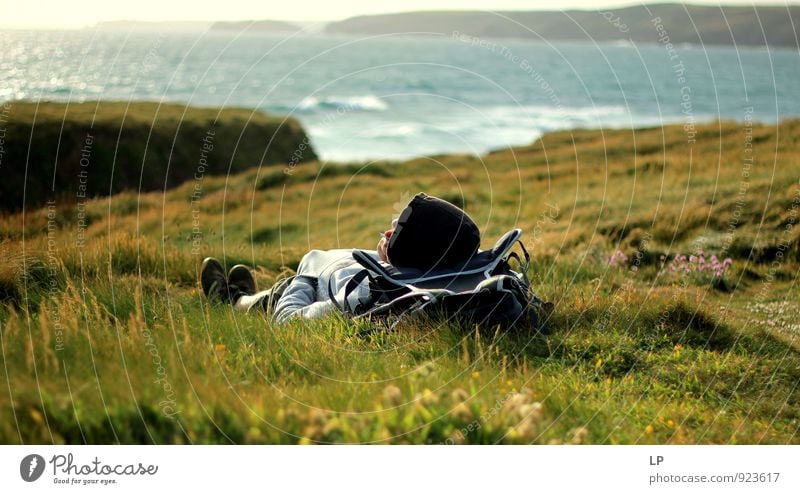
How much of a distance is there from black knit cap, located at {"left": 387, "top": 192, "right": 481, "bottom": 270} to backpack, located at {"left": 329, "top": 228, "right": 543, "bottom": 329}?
76 mm

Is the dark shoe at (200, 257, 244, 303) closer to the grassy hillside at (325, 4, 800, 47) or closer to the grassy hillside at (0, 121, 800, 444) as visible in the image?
the grassy hillside at (0, 121, 800, 444)

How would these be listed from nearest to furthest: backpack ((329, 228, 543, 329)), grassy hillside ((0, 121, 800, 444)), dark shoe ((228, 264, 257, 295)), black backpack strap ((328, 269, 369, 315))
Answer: grassy hillside ((0, 121, 800, 444)), backpack ((329, 228, 543, 329)), black backpack strap ((328, 269, 369, 315)), dark shoe ((228, 264, 257, 295))

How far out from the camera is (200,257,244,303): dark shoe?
243 inches

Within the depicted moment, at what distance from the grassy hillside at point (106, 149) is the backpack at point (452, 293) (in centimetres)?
1093

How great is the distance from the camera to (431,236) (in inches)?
197

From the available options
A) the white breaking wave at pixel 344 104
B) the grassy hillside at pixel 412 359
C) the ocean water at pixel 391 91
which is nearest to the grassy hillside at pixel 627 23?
the ocean water at pixel 391 91

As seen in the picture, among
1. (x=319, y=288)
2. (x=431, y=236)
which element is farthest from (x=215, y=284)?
(x=431, y=236)

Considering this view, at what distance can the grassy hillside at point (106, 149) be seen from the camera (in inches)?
813

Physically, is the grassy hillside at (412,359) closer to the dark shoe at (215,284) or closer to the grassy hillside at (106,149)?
the dark shoe at (215,284)

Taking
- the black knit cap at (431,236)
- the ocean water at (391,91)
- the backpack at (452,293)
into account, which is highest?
the black knit cap at (431,236)

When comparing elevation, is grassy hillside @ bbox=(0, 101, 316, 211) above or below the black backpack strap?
below

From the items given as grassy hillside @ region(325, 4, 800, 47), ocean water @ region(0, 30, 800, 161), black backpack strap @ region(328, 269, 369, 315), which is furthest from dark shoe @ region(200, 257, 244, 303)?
grassy hillside @ region(325, 4, 800, 47)

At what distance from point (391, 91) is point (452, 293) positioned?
7566cm
